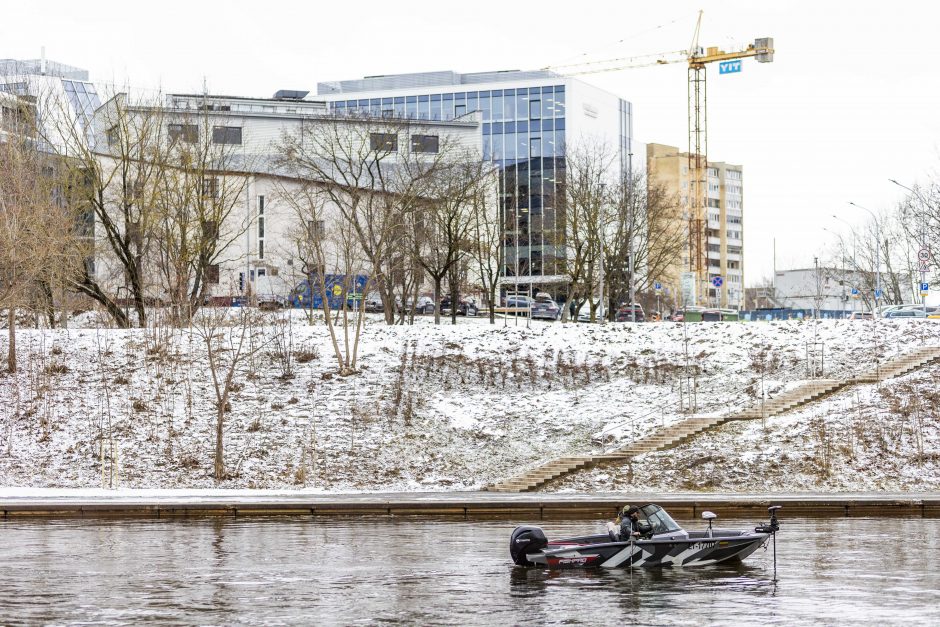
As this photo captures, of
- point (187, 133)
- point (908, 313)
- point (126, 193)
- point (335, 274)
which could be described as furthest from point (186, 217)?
point (908, 313)

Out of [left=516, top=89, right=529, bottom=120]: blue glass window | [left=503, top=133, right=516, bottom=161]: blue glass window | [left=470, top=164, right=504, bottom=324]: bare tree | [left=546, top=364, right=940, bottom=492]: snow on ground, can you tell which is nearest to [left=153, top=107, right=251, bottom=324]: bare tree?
[left=470, top=164, right=504, bottom=324]: bare tree

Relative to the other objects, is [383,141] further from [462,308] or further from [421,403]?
[421,403]

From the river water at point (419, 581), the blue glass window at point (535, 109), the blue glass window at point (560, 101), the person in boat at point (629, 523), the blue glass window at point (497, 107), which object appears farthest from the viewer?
the blue glass window at point (497, 107)

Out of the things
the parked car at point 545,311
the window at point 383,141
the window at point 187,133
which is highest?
the window at point 383,141

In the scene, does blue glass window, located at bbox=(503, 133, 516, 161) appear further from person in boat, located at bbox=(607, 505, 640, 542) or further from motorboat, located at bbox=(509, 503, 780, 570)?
person in boat, located at bbox=(607, 505, 640, 542)

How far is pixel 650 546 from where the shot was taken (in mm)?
23797

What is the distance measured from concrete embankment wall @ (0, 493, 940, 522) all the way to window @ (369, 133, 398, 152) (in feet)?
128

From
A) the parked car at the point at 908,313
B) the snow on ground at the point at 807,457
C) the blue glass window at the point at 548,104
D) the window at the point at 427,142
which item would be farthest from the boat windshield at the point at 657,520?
the blue glass window at the point at 548,104

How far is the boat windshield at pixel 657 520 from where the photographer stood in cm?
2416

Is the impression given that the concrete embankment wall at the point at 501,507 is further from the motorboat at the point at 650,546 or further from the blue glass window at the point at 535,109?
the blue glass window at the point at 535,109

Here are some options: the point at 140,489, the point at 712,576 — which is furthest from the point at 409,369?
the point at 712,576

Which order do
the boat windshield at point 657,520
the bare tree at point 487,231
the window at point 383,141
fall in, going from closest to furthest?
1. the boat windshield at point 657,520
2. the window at point 383,141
3. the bare tree at point 487,231

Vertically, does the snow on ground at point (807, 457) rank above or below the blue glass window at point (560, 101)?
below

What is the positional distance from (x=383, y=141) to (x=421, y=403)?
2684 cm
